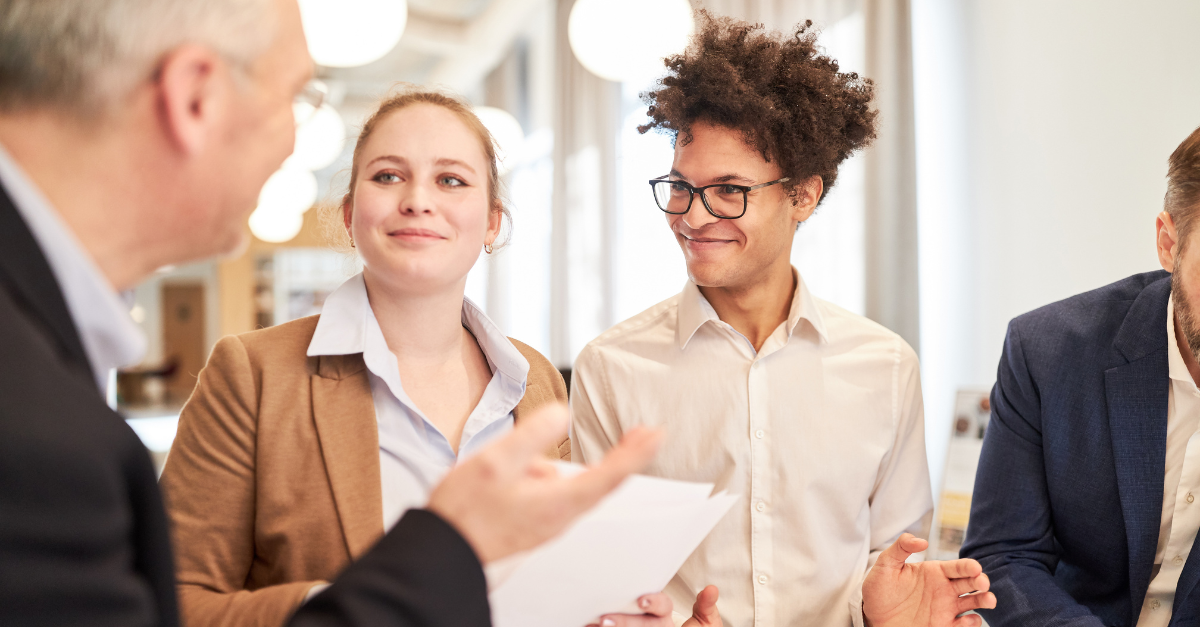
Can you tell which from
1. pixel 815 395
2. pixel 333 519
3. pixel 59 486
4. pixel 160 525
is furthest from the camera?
pixel 815 395

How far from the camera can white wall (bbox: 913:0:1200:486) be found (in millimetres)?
2266

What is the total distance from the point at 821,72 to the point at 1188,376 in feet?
3.43

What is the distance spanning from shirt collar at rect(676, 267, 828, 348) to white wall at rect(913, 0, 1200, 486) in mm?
1202

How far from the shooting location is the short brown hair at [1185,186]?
1.45 metres

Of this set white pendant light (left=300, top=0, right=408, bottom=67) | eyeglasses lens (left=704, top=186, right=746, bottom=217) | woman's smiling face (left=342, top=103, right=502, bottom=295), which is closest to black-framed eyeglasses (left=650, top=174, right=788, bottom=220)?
eyeglasses lens (left=704, top=186, right=746, bottom=217)

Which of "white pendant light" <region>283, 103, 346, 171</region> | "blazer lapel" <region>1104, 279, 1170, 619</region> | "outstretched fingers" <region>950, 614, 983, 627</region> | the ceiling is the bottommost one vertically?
"outstretched fingers" <region>950, 614, 983, 627</region>

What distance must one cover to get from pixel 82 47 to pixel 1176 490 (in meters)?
1.92

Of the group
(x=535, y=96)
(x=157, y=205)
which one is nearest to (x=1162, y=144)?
(x=157, y=205)

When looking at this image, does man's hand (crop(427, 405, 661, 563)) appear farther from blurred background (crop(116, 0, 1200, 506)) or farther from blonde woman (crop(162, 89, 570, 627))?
blurred background (crop(116, 0, 1200, 506))

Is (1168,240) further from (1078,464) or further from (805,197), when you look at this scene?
(805,197)

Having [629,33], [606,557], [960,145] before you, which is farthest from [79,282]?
[960,145]

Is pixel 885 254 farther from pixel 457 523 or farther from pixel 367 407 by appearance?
pixel 457 523

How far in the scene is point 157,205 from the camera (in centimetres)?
72

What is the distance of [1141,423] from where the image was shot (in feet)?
5.18
